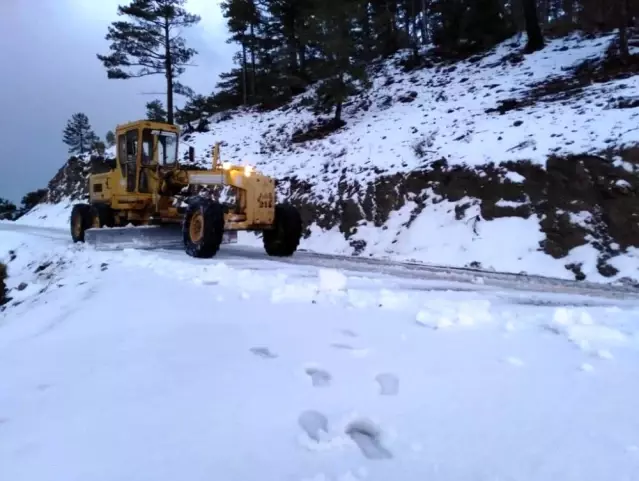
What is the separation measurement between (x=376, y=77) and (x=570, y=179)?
16.6 meters

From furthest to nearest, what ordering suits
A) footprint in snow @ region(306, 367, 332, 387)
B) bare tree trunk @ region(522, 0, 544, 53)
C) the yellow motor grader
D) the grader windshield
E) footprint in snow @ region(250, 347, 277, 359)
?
bare tree trunk @ region(522, 0, 544, 53)
the grader windshield
the yellow motor grader
footprint in snow @ region(250, 347, 277, 359)
footprint in snow @ region(306, 367, 332, 387)

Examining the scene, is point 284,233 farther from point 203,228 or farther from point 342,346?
point 342,346

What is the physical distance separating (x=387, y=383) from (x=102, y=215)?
439 inches

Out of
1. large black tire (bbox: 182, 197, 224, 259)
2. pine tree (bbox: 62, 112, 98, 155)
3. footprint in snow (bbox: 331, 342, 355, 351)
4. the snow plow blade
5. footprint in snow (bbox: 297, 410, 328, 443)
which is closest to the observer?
footprint in snow (bbox: 297, 410, 328, 443)

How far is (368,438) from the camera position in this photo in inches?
96.0

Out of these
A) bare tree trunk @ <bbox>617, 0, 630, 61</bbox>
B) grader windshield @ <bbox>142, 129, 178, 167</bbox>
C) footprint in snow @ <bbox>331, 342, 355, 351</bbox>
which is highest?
bare tree trunk @ <bbox>617, 0, 630, 61</bbox>

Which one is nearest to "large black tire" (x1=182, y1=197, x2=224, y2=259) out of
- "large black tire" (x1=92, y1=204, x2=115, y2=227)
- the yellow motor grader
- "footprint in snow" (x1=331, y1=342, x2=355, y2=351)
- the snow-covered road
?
the yellow motor grader

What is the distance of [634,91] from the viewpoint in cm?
1141

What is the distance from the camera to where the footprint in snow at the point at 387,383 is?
2.84m

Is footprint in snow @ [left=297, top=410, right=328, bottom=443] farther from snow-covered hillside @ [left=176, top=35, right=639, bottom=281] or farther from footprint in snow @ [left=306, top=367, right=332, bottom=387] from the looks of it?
snow-covered hillside @ [left=176, top=35, right=639, bottom=281]

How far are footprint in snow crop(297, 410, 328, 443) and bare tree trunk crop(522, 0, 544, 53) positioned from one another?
19.9 m

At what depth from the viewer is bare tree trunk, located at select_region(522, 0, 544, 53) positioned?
18.8m

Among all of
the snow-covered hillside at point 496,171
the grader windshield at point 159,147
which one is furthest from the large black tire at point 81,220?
the snow-covered hillside at point 496,171

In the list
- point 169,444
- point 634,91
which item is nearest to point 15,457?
point 169,444
